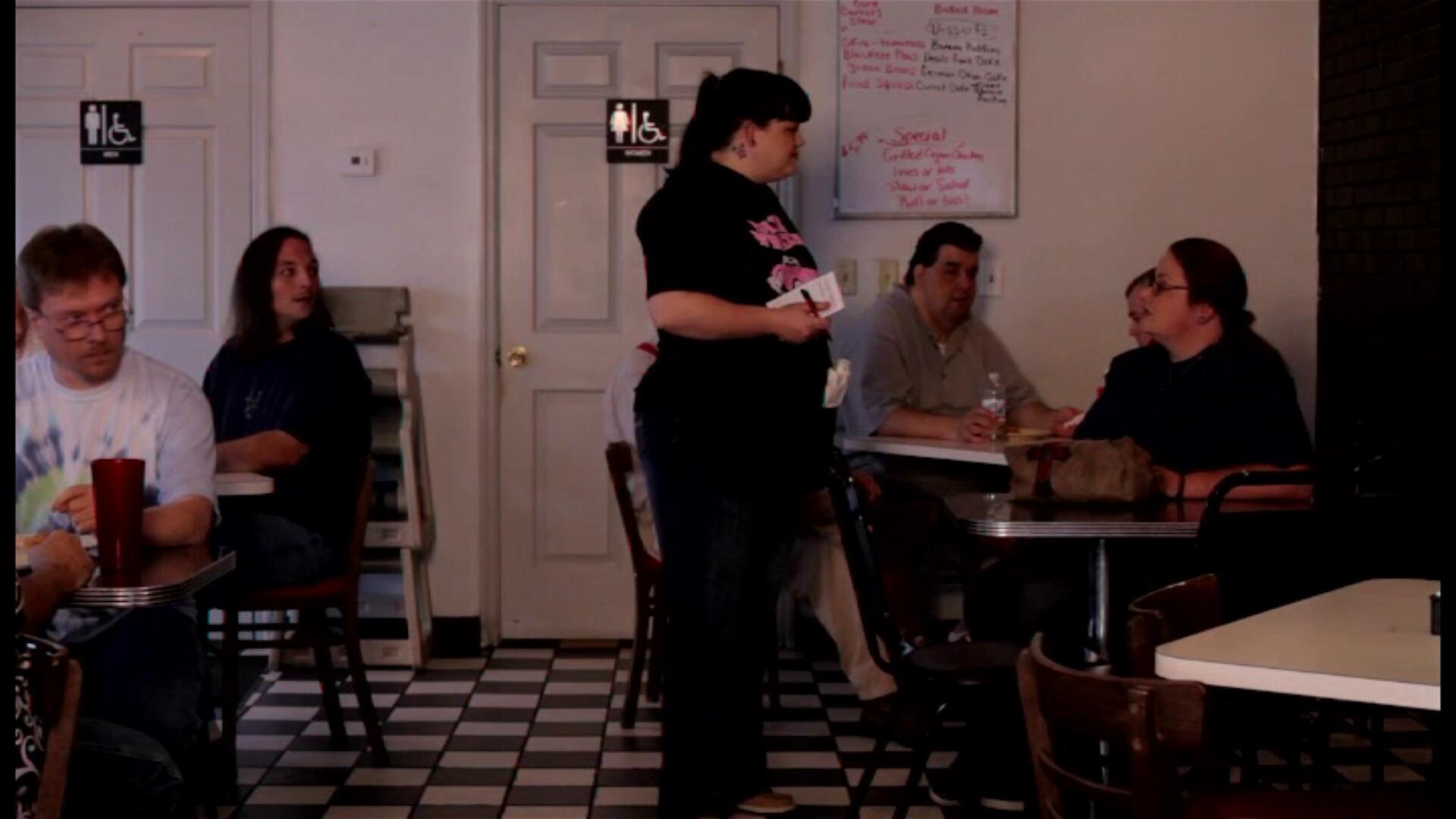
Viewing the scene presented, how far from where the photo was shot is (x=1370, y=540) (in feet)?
12.2

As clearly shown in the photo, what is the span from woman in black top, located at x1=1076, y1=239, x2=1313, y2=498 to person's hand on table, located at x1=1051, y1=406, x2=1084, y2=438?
1209mm

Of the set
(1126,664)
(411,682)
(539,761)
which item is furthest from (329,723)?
(1126,664)

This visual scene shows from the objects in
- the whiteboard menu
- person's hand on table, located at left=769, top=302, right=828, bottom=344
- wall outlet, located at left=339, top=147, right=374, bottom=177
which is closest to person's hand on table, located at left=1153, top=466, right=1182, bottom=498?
person's hand on table, located at left=769, top=302, right=828, bottom=344

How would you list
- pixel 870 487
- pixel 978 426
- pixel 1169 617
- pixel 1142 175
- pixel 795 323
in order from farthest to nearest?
pixel 1142 175 < pixel 978 426 < pixel 870 487 < pixel 795 323 < pixel 1169 617

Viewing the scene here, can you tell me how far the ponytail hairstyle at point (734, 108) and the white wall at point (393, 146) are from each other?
231cm

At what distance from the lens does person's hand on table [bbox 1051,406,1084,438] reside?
17.6 feet

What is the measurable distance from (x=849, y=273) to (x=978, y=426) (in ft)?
3.64

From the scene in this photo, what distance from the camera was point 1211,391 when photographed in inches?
154

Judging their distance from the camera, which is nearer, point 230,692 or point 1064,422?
point 230,692

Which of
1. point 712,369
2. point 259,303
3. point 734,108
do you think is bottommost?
point 712,369

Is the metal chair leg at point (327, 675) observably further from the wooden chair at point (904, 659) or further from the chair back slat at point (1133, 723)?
the chair back slat at point (1133, 723)

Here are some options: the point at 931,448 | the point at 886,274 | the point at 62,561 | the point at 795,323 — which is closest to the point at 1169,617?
the point at 795,323

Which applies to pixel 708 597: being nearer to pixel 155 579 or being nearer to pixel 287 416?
pixel 155 579

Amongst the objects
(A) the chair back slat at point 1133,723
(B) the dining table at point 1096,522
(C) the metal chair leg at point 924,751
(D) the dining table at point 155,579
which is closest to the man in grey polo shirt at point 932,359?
(B) the dining table at point 1096,522
